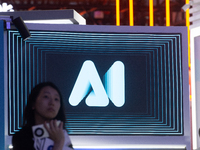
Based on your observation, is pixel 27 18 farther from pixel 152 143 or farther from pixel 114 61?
pixel 152 143

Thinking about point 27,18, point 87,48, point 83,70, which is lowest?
point 83,70

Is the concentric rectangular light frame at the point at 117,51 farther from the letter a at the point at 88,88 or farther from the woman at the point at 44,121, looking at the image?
the woman at the point at 44,121

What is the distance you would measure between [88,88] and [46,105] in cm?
91

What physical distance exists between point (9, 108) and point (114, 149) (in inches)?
36.3

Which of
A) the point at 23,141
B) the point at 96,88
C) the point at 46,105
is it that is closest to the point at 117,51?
the point at 96,88

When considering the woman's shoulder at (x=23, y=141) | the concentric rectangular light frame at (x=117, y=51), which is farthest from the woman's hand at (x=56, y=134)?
the concentric rectangular light frame at (x=117, y=51)

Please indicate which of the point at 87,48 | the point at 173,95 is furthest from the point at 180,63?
the point at 87,48

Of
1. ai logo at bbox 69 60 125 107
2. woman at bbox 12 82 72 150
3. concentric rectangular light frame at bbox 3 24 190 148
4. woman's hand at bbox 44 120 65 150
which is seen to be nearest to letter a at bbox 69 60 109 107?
ai logo at bbox 69 60 125 107

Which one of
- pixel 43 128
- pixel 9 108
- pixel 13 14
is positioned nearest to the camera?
pixel 43 128

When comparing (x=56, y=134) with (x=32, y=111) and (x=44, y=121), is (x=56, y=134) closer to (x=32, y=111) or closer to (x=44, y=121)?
(x=44, y=121)

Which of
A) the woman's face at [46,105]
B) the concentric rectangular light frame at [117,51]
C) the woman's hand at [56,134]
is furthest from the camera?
the concentric rectangular light frame at [117,51]

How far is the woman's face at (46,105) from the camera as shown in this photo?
1.79 m

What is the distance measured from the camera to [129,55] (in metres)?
2.74

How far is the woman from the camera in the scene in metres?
1.70
